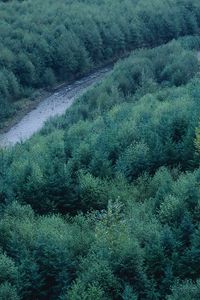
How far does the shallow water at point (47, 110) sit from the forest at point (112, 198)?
3.63 meters

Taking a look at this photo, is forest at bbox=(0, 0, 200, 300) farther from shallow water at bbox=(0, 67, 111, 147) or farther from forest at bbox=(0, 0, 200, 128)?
forest at bbox=(0, 0, 200, 128)

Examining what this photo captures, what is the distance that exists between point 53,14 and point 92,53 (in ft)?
24.7

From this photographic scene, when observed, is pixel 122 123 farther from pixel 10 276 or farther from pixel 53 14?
pixel 53 14

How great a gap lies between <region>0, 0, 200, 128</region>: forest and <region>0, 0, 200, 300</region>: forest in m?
6.02

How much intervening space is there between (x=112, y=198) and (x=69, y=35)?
4507 cm

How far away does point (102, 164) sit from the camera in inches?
1266

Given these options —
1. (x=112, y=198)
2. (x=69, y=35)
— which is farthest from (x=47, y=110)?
(x=112, y=198)

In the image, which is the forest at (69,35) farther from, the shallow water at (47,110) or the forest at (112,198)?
the forest at (112,198)

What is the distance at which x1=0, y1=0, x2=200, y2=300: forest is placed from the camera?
21.4 metres

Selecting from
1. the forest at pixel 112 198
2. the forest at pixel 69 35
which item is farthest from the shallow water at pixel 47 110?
the forest at pixel 112 198

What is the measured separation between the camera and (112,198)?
2891 cm

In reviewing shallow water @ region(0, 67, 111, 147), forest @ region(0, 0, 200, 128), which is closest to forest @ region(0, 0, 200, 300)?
shallow water @ region(0, 67, 111, 147)

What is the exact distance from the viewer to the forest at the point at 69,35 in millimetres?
63750

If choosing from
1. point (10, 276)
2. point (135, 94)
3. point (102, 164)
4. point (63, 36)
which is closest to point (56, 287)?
point (10, 276)
